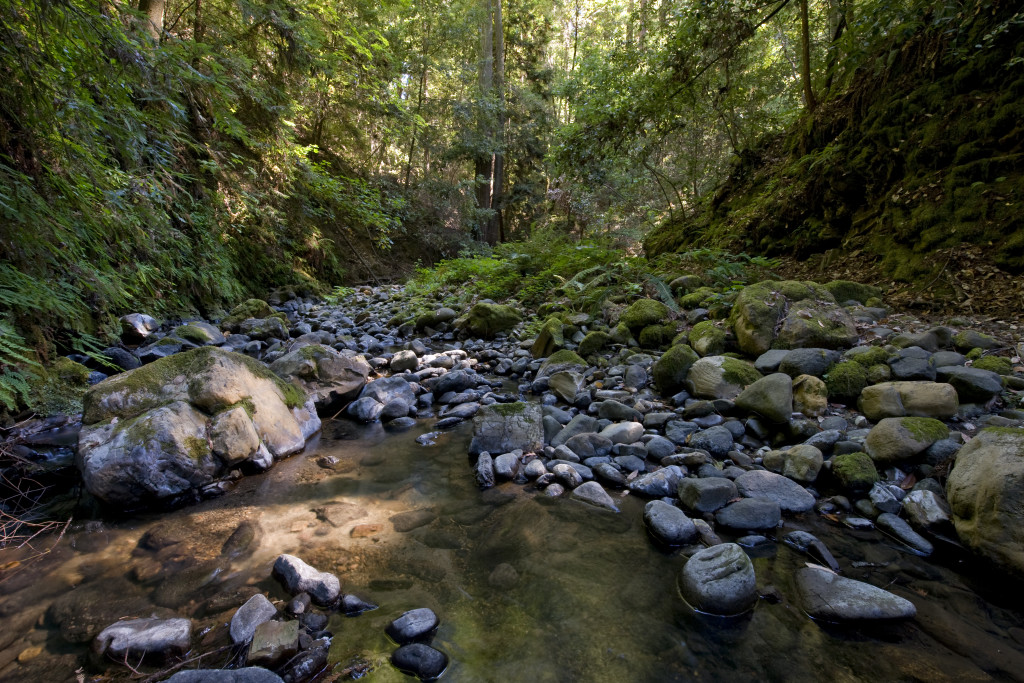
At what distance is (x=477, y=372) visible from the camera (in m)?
5.91

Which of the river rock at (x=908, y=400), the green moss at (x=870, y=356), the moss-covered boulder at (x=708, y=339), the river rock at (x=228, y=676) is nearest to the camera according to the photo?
the river rock at (x=228, y=676)

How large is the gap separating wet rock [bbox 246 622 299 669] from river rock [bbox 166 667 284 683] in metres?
0.14

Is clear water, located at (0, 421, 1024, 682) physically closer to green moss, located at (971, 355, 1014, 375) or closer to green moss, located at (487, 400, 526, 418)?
green moss, located at (487, 400, 526, 418)

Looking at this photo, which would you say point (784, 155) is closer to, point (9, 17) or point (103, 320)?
point (9, 17)

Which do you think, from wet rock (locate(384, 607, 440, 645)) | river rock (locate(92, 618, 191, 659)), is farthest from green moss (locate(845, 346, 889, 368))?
river rock (locate(92, 618, 191, 659))

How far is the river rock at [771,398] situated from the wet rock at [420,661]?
2.76 meters

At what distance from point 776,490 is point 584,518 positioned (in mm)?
1151

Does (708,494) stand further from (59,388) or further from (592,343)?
(59,388)

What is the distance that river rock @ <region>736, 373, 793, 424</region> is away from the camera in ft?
10.7

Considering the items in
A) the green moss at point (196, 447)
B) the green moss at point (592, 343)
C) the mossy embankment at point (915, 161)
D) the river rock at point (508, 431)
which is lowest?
the river rock at point (508, 431)

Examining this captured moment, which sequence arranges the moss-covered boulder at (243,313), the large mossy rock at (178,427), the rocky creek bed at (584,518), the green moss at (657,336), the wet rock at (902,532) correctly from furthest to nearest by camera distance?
the moss-covered boulder at (243,313)
the green moss at (657,336)
the large mossy rock at (178,427)
the wet rock at (902,532)
the rocky creek bed at (584,518)

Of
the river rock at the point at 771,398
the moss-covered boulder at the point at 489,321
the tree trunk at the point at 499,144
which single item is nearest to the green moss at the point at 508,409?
the river rock at the point at 771,398

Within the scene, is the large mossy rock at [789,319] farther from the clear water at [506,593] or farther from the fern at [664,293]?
the clear water at [506,593]

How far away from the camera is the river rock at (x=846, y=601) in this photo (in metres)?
1.81
